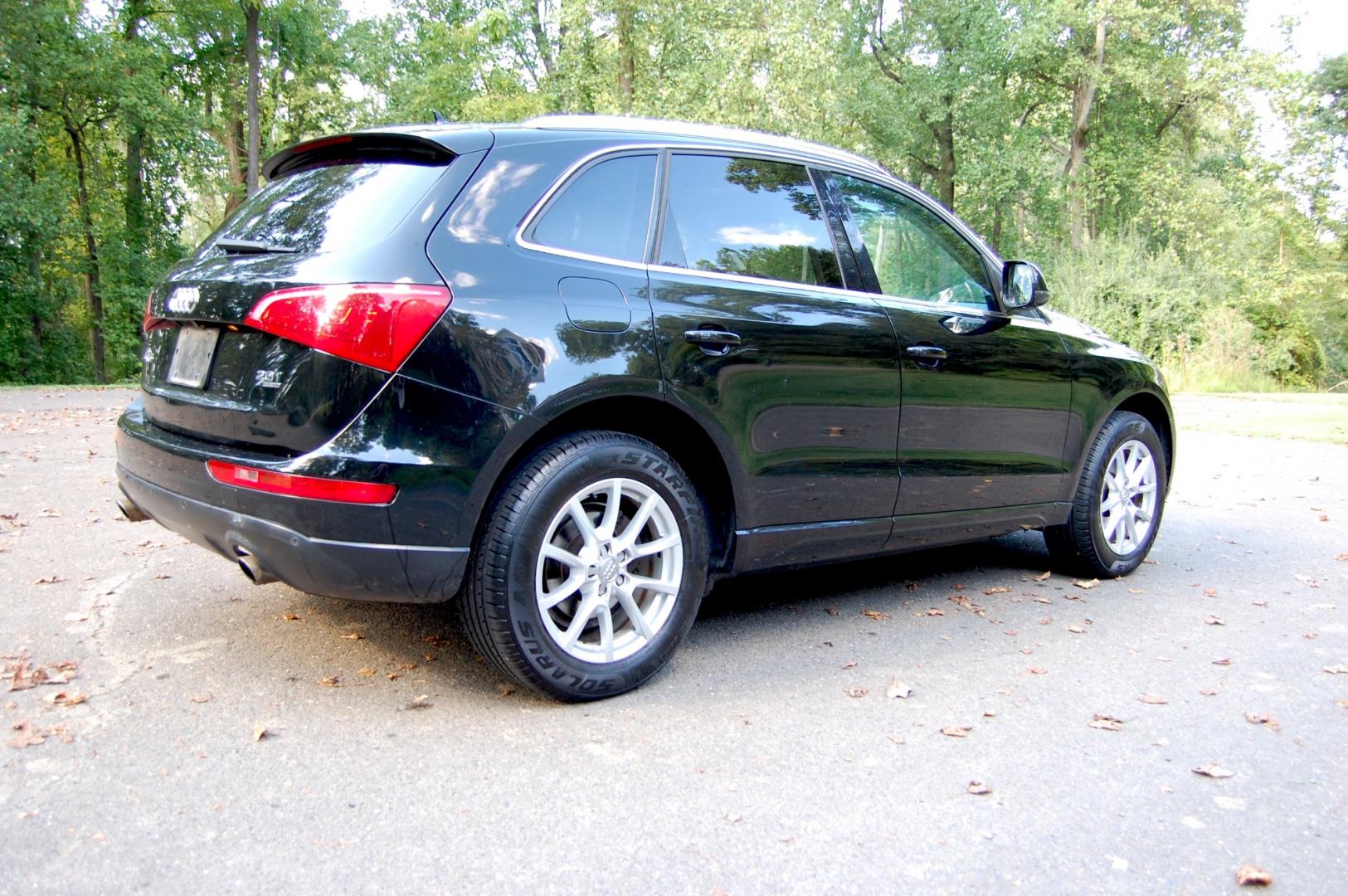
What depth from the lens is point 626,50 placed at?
26.9 meters

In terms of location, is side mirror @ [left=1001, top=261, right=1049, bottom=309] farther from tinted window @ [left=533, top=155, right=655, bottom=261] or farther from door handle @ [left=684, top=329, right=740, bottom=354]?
tinted window @ [left=533, top=155, right=655, bottom=261]

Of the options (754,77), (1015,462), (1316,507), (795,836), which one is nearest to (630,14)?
(754,77)

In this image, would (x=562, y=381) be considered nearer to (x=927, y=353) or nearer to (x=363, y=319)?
(x=363, y=319)

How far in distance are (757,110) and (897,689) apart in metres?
23.2

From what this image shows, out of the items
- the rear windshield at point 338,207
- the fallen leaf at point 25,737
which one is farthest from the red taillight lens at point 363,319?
the fallen leaf at point 25,737

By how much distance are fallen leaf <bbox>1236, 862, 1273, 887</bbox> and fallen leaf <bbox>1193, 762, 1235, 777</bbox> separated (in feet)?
1.84

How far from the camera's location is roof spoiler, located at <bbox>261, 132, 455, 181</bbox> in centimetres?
337

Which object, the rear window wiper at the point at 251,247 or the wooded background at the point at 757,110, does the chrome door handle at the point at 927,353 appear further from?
the wooded background at the point at 757,110

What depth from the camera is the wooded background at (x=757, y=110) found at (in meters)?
26.0

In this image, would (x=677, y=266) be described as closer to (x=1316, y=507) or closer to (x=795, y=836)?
(x=795, y=836)

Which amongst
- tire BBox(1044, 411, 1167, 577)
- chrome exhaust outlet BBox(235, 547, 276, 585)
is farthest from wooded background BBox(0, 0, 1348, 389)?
chrome exhaust outlet BBox(235, 547, 276, 585)

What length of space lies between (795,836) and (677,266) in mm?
1936

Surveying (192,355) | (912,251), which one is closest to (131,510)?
(192,355)

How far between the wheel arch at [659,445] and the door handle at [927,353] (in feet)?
3.53
